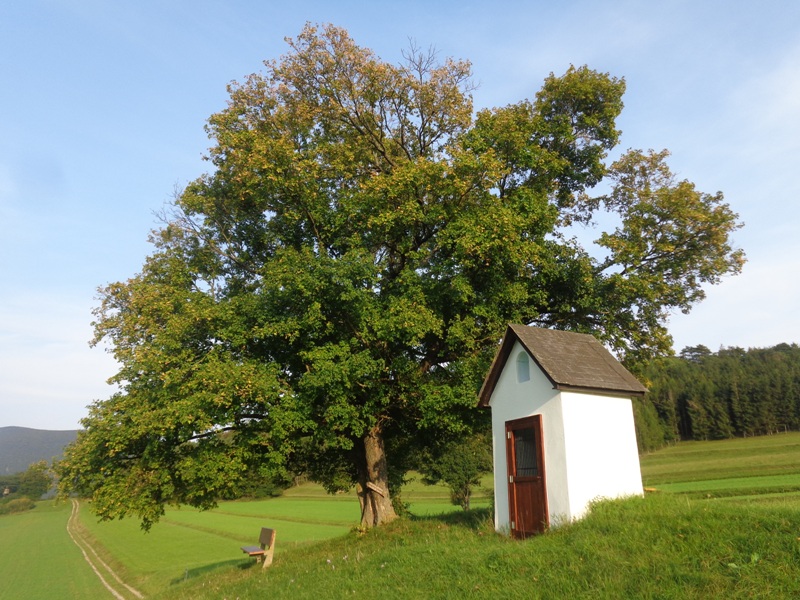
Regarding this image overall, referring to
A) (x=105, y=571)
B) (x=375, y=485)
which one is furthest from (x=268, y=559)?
(x=105, y=571)

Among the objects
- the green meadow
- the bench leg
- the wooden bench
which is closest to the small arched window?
the green meadow

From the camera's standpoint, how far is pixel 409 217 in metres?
19.0

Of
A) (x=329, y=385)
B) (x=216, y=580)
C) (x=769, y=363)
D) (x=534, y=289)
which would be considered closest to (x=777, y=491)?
(x=534, y=289)

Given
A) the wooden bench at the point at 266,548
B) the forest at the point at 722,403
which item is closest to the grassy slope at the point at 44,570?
the wooden bench at the point at 266,548

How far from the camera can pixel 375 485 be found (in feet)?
67.7

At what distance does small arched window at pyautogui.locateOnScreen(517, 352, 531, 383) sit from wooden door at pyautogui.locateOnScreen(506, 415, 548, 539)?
1.16 m

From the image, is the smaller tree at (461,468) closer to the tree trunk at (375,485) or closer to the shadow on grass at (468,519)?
the tree trunk at (375,485)

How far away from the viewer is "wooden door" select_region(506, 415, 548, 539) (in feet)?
44.9

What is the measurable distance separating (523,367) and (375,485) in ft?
27.9

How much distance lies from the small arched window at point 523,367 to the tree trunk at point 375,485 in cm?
778

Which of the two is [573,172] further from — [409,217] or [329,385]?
[329,385]

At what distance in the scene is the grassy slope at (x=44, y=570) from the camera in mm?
32375

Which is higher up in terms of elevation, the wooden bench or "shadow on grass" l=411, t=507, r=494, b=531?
"shadow on grass" l=411, t=507, r=494, b=531

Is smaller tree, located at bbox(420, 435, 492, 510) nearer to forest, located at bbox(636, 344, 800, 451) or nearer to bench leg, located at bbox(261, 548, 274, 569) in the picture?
bench leg, located at bbox(261, 548, 274, 569)
